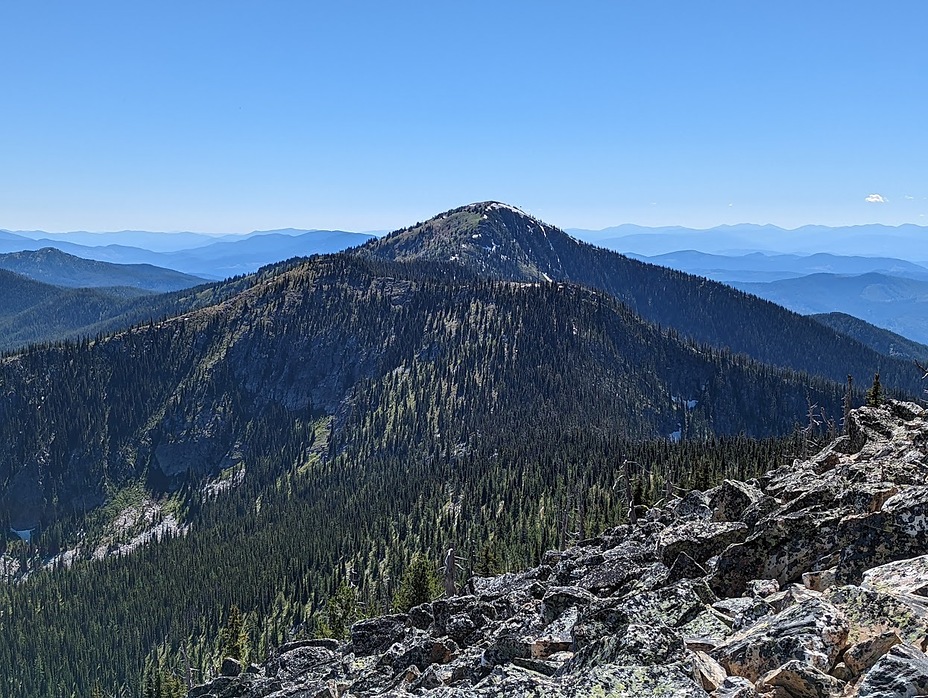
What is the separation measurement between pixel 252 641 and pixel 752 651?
143750 mm

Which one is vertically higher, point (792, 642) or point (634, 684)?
point (792, 642)

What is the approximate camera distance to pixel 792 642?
2045 centimetres

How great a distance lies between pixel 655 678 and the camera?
73.2 feet

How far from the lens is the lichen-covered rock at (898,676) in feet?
49.4

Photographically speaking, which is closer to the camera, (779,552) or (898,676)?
(898,676)

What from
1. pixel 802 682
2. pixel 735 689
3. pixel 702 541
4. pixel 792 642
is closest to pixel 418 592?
pixel 702 541

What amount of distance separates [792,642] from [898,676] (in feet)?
17.1

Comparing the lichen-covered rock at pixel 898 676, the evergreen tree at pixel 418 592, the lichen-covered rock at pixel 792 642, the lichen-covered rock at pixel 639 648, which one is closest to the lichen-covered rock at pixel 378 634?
the lichen-covered rock at pixel 639 648

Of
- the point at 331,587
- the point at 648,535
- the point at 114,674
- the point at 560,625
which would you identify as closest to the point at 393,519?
the point at 331,587

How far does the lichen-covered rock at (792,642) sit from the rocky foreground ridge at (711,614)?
6 cm

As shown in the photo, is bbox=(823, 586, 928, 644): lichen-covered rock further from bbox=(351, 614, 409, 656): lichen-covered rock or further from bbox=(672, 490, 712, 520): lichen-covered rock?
bbox=(351, 614, 409, 656): lichen-covered rock

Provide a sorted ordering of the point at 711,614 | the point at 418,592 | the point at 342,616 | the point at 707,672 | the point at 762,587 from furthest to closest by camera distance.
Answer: the point at 342,616
the point at 418,592
the point at 762,587
the point at 711,614
the point at 707,672

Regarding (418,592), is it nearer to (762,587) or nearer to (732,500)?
(732,500)

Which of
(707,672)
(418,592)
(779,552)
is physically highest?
(779,552)
